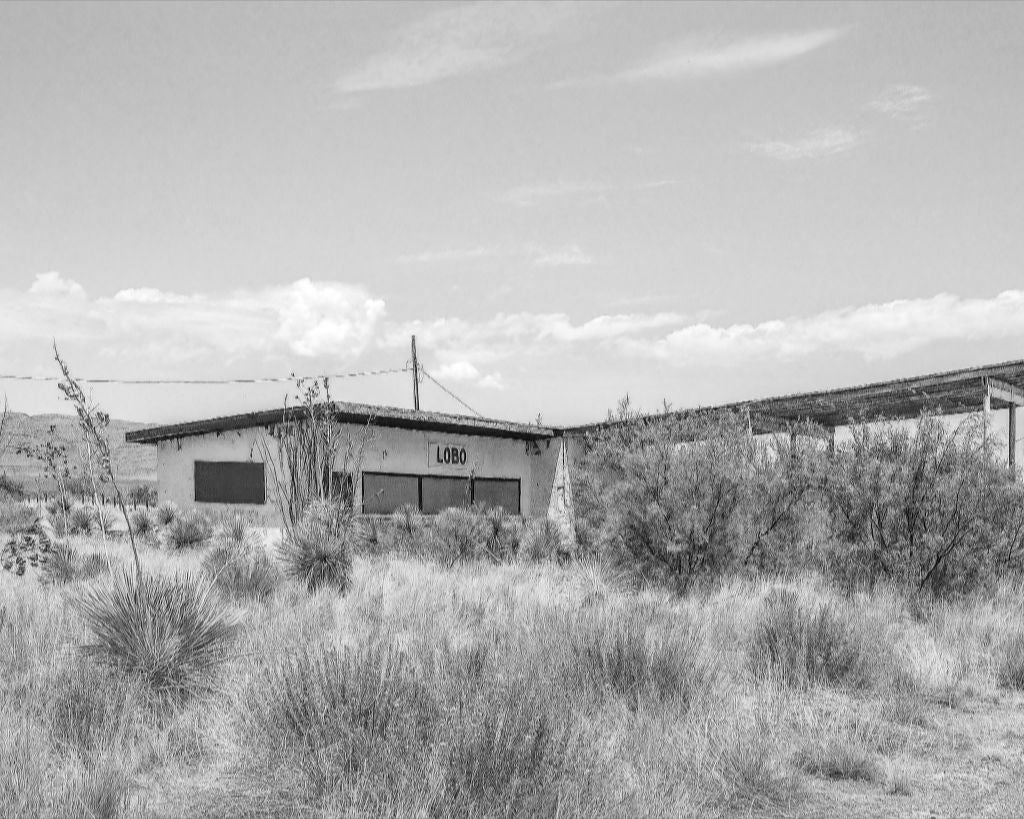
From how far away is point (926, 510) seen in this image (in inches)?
467

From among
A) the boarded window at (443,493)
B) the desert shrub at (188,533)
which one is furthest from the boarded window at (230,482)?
the boarded window at (443,493)

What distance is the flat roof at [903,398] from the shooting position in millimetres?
17672

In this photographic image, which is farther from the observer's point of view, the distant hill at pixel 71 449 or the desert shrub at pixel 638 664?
the distant hill at pixel 71 449

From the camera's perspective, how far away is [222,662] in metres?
7.01

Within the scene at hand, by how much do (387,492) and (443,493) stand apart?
2.10 metres

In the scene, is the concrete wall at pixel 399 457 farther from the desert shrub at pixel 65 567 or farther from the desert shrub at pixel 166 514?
the desert shrub at pixel 65 567

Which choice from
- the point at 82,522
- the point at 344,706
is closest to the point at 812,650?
the point at 344,706

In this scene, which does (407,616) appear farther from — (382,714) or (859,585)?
(859,585)

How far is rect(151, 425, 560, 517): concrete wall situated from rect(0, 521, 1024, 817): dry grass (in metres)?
13.6

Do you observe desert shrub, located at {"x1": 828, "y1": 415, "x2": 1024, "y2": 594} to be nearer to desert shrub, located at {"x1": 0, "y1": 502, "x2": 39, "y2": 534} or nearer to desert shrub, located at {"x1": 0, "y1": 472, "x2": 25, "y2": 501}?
desert shrub, located at {"x1": 0, "y1": 502, "x2": 39, "y2": 534}

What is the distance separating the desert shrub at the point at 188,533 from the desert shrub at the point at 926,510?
545 inches

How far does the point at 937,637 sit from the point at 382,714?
653 cm

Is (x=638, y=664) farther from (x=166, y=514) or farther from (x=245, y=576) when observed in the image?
(x=166, y=514)

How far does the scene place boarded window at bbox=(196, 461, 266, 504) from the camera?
77.0 feet
